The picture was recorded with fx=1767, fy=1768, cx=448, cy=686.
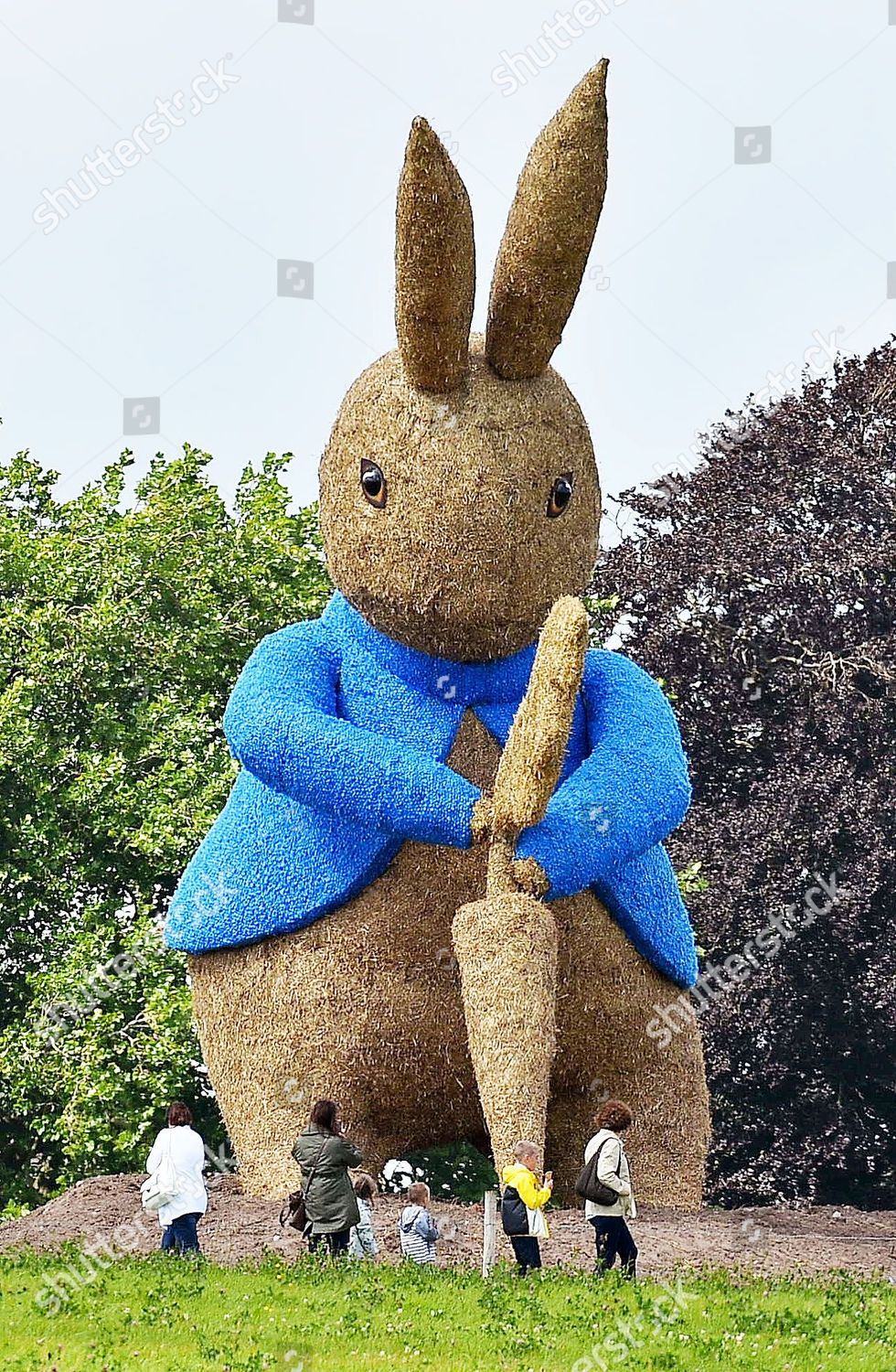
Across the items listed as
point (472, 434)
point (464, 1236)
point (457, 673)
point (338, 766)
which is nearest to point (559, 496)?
point (472, 434)

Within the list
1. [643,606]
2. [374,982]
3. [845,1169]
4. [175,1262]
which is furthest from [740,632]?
[175,1262]

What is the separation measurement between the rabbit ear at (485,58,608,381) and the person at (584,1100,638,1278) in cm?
337

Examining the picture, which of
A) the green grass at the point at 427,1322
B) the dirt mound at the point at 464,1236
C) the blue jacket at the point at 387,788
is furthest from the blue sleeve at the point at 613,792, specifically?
the green grass at the point at 427,1322

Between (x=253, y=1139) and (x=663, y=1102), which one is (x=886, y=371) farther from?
(x=253, y=1139)

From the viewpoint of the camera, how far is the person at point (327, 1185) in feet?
24.6

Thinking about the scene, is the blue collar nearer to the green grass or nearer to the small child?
the small child

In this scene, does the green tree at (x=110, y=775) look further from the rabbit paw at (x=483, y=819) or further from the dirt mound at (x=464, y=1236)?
the rabbit paw at (x=483, y=819)

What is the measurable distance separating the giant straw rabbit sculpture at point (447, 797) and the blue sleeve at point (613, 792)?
13 mm

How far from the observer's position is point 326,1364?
5797 mm

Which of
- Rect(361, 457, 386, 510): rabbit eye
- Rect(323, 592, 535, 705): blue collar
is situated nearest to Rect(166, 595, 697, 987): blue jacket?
Rect(323, 592, 535, 705): blue collar

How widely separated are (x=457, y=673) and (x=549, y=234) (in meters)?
2.02

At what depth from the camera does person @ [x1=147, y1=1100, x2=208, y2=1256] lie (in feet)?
26.2

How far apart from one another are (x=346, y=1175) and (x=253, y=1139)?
1.09 meters

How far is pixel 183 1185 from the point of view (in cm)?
798
